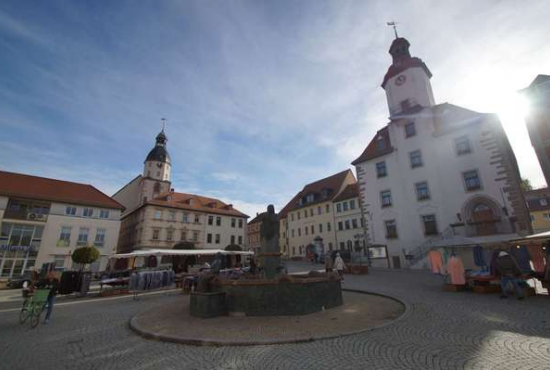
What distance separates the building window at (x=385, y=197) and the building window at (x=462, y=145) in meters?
7.48

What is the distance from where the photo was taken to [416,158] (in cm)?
2727

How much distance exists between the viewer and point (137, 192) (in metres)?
50.2

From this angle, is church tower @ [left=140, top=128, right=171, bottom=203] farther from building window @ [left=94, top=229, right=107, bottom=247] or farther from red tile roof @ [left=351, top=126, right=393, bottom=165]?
red tile roof @ [left=351, top=126, right=393, bottom=165]

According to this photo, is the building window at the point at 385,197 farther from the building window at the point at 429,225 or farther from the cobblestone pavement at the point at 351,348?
the cobblestone pavement at the point at 351,348

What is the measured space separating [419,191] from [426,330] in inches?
913

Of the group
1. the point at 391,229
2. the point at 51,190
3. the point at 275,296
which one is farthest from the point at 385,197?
the point at 51,190

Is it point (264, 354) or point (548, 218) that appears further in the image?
point (548, 218)

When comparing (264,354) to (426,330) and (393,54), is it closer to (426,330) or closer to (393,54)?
(426,330)

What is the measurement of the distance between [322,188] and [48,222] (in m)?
38.7

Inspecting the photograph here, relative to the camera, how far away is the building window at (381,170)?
96.5 feet

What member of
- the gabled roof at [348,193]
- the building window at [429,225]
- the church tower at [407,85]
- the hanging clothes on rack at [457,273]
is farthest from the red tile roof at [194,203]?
the hanging clothes on rack at [457,273]

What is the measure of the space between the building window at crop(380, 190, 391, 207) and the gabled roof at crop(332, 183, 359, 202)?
396 inches

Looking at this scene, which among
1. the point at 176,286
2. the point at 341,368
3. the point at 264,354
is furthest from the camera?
the point at 176,286

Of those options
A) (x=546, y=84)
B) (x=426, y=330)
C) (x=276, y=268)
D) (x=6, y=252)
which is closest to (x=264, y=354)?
(x=426, y=330)
